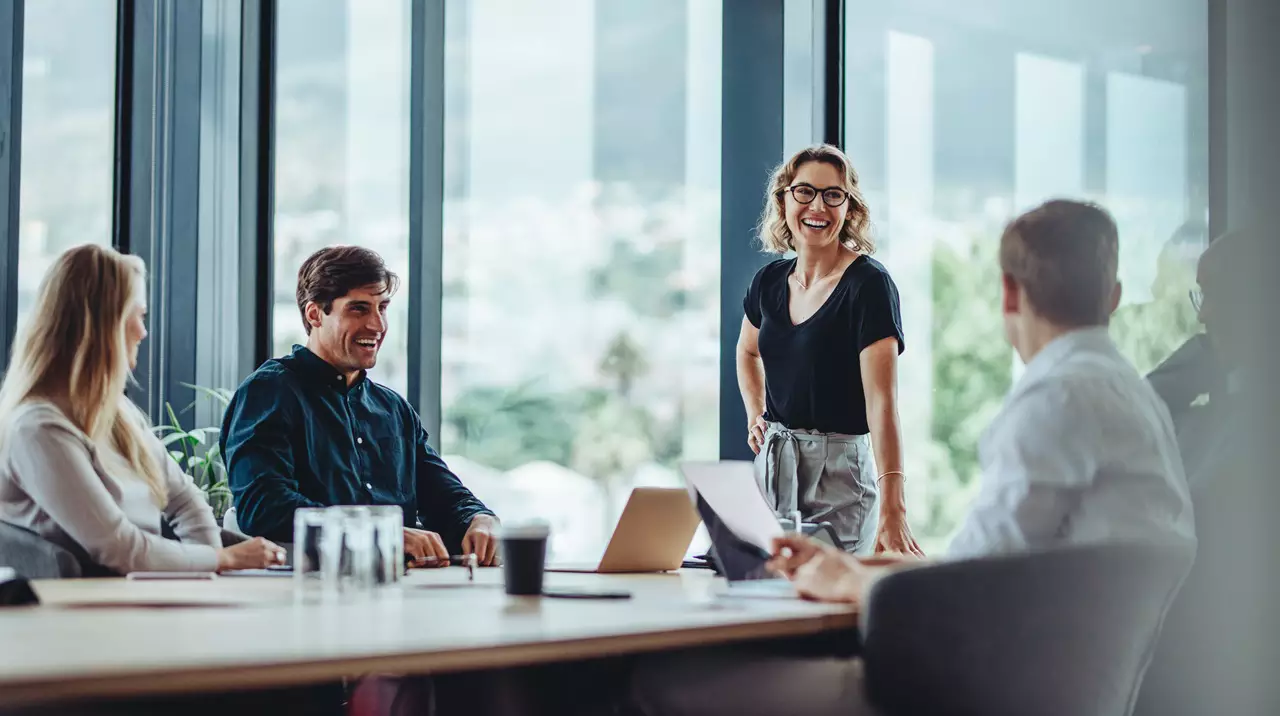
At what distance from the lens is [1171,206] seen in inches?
114

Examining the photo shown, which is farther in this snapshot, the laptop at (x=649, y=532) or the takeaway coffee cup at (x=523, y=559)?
the laptop at (x=649, y=532)

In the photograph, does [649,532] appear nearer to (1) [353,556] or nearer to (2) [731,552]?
(2) [731,552]

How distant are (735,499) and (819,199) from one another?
1424 millimetres

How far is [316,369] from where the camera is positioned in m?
3.00

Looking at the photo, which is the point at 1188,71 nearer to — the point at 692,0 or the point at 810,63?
the point at 810,63

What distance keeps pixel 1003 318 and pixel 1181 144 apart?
3.96ft

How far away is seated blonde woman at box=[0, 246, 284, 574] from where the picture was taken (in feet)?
7.09

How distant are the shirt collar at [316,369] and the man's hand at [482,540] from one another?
1.56 ft

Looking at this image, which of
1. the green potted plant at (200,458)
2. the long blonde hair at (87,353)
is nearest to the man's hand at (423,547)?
the long blonde hair at (87,353)

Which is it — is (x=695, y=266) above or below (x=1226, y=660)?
above

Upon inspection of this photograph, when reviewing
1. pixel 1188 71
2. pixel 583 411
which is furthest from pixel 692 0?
pixel 1188 71

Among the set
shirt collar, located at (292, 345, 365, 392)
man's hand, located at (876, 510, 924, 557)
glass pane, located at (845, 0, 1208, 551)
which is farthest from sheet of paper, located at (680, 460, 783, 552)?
shirt collar, located at (292, 345, 365, 392)

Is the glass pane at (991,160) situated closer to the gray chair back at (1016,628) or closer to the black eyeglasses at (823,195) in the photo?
the black eyeglasses at (823,195)

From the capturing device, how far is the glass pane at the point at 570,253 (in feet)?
15.2
